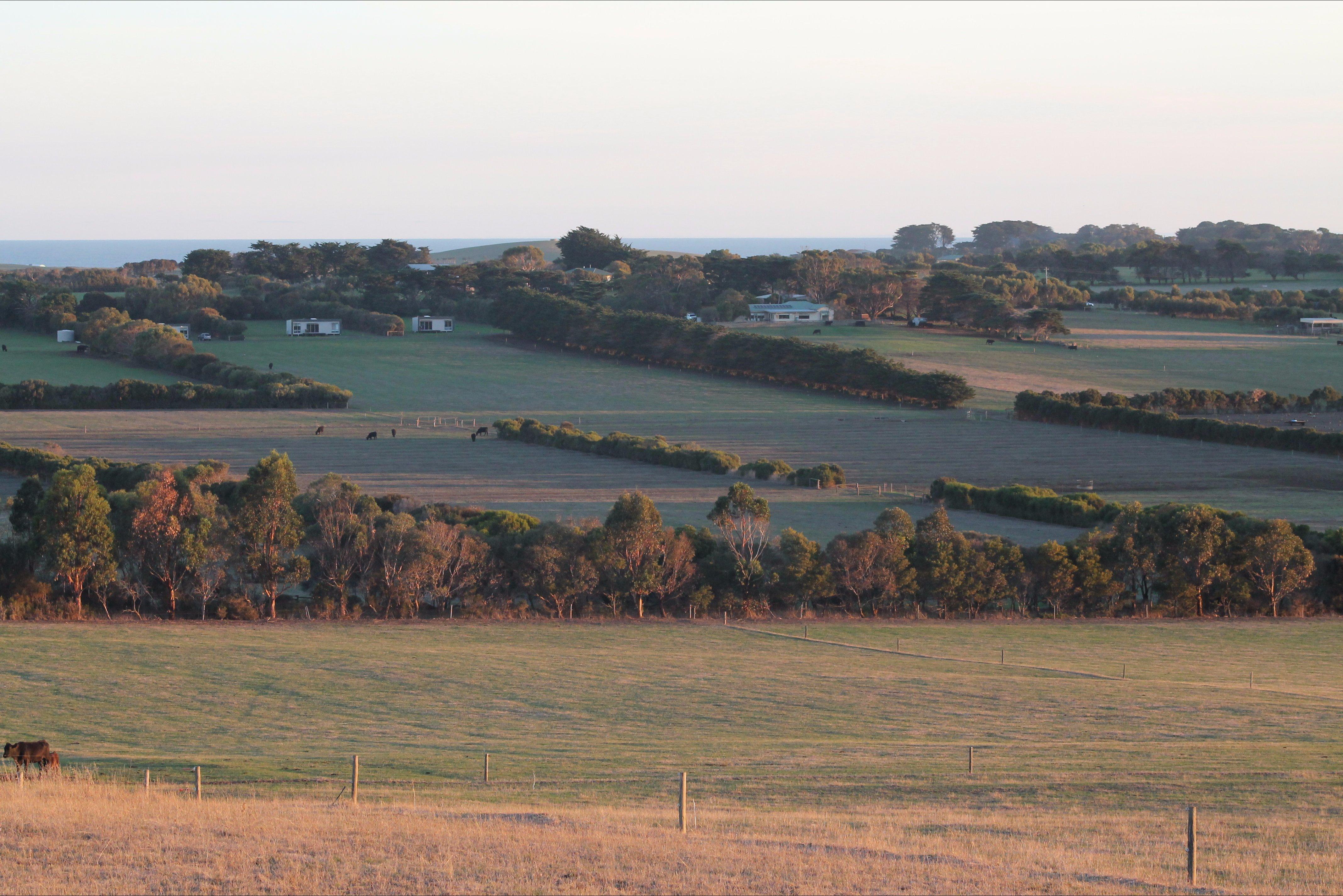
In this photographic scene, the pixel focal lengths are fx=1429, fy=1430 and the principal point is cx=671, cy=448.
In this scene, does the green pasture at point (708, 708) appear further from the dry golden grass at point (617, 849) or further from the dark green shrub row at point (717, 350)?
the dark green shrub row at point (717, 350)

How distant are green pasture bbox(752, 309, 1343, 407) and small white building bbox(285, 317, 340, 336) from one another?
37.6 metres

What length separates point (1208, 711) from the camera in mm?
26156

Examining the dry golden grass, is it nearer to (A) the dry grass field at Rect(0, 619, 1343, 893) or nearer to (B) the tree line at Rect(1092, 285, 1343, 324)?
(A) the dry grass field at Rect(0, 619, 1343, 893)

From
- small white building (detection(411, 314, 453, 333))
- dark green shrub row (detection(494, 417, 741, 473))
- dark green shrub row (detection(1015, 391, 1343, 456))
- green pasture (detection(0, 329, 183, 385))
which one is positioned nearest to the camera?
dark green shrub row (detection(494, 417, 741, 473))

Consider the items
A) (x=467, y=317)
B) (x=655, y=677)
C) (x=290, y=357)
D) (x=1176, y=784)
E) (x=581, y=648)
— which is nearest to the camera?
(x=1176, y=784)

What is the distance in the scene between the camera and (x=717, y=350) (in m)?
102

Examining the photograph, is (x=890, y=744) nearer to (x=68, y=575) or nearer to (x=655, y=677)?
(x=655, y=677)

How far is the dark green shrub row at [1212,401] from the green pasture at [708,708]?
43894 mm

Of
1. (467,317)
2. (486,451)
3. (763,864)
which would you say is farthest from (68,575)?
(467,317)

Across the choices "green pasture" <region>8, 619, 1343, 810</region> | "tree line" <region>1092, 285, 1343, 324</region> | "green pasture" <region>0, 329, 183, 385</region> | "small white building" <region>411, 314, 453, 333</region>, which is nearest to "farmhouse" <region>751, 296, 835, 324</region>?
"small white building" <region>411, 314, 453, 333</region>

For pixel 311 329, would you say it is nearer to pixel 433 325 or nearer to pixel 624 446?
pixel 433 325

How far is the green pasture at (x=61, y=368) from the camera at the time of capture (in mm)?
93812

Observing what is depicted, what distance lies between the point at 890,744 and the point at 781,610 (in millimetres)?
15268

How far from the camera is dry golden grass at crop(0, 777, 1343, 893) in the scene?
1412 cm
